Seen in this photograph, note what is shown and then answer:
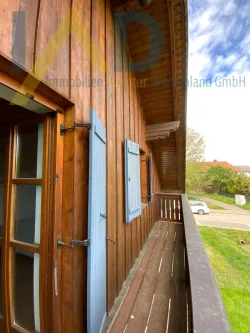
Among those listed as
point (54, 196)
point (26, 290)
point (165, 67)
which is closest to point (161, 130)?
point (165, 67)

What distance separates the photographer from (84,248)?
50.7 inches

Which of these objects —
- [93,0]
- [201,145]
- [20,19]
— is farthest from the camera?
[201,145]

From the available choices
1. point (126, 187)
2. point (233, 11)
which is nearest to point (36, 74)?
point (126, 187)

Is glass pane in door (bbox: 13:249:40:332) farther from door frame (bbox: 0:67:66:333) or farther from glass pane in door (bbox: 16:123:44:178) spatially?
glass pane in door (bbox: 16:123:44:178)

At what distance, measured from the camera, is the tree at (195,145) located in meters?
15.4

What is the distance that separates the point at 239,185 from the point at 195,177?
7.88m

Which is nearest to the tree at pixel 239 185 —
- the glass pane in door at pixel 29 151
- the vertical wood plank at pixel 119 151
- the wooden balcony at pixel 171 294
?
the wooden balcony at pixel 171 294

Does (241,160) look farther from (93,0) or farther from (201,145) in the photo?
(93,0)

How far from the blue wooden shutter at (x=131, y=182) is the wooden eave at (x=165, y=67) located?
59.9 inches

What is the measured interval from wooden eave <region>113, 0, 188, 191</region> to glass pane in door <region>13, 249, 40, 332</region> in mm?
2983

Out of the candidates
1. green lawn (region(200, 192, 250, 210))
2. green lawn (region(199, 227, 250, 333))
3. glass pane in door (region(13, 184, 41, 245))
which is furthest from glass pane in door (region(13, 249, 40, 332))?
green lawn (region(200, 192, 250, 210))

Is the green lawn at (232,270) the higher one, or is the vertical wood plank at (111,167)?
the vertical wood plank at (111,167)

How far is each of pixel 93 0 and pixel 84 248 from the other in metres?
2.43

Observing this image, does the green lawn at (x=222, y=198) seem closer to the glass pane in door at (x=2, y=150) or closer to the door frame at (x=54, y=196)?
the door frame at (x=54, y=196)
